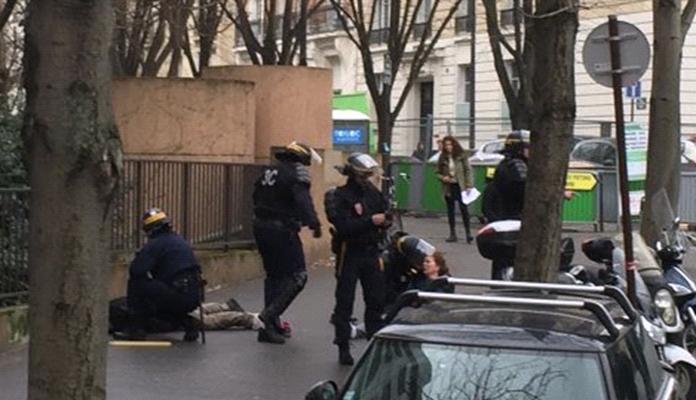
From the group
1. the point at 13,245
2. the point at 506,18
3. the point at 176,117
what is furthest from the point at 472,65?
the point at 13,245

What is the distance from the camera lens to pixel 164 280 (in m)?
11.1

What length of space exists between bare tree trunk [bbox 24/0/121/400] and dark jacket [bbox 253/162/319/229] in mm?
6710

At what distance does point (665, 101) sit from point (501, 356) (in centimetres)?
1063

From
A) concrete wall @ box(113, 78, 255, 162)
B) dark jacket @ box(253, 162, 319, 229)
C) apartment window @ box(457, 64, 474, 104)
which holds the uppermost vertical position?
apartment window @ box(457, 64, 474, 104)

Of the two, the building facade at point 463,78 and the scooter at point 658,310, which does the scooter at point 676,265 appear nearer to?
the scooter at point 658,310

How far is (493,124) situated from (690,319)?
108 ft

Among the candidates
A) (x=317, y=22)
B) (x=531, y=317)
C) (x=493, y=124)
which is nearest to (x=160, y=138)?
(x=531, y=317)

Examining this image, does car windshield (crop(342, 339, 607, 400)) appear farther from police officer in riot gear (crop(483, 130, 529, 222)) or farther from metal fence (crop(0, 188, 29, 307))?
metal fence (crop(0, 188, 29, 307))

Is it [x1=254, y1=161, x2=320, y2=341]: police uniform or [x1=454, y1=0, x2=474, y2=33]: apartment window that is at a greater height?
[x1=454, y1=0, x2=474, y2=33]: apartment window

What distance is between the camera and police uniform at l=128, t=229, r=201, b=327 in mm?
10984

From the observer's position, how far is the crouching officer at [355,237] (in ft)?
32.4

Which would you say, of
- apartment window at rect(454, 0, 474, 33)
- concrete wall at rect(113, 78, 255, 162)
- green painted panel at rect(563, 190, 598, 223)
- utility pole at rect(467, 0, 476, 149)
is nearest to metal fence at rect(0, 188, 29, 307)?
concrete wall at rect(113, 78, 255, 162)

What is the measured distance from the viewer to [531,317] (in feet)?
18.3

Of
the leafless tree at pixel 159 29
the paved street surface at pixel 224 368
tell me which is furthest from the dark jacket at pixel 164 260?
the leafless tree at pixel 159 29
